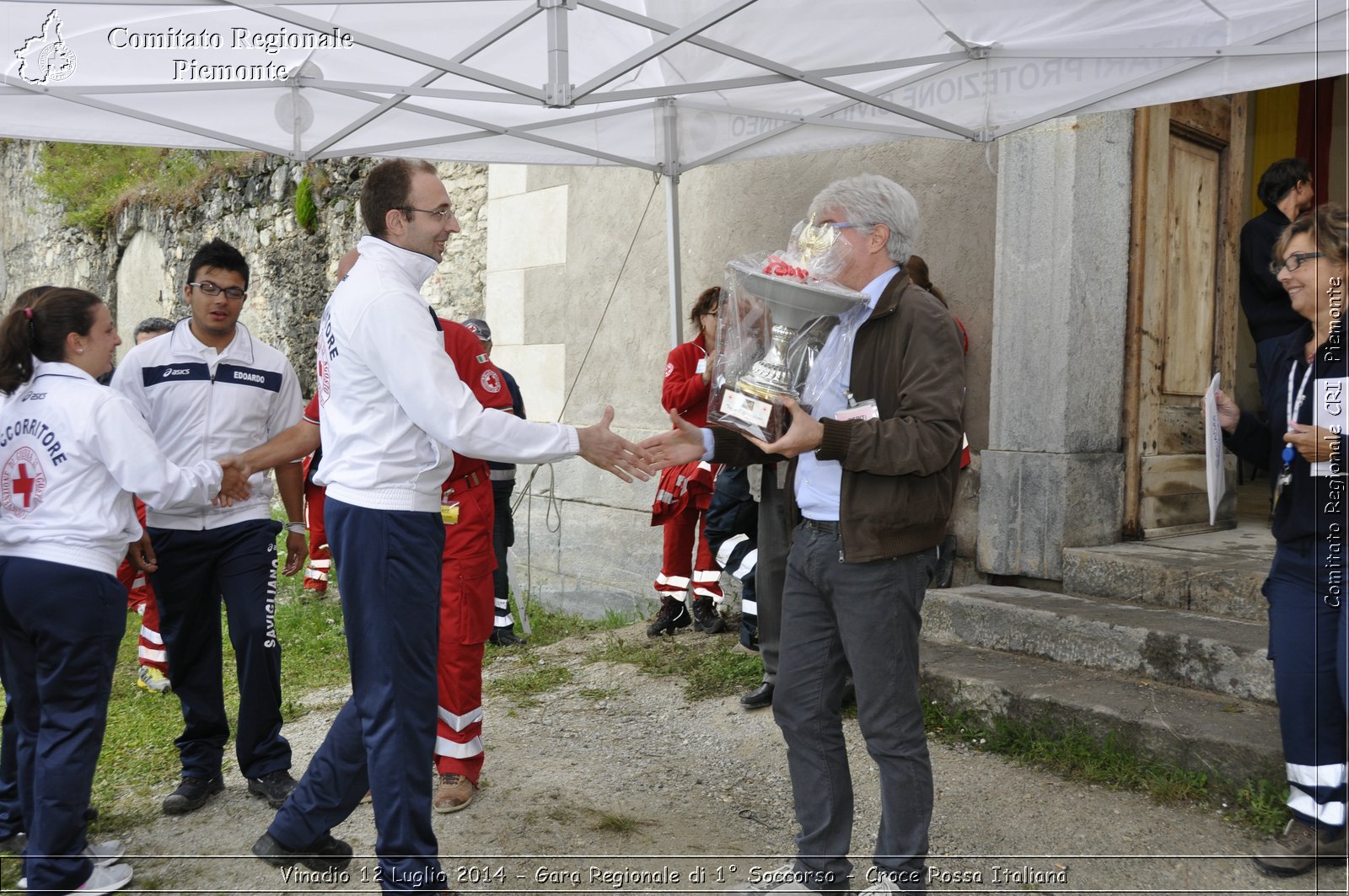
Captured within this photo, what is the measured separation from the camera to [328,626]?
7.81m

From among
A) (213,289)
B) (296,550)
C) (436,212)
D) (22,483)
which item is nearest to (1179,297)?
(436,212)

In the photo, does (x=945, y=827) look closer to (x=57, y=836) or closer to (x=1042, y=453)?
(x=1042, y=453)

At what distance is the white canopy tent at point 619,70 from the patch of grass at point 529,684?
244cm

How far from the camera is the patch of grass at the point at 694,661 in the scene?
570cm

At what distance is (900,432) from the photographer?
294 cm

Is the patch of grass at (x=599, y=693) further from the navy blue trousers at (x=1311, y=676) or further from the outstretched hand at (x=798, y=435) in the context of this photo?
the navy blue trousers at (x=1311, y=676)

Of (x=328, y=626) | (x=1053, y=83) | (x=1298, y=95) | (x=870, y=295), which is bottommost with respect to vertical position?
(x=328, y=626)

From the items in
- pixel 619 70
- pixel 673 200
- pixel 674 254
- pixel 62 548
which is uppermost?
pixel 619 70

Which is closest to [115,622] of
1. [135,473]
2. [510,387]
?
[135,473]

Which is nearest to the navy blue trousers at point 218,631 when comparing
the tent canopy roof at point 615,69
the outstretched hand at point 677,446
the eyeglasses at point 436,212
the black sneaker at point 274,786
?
the black sneaker at point 274,786

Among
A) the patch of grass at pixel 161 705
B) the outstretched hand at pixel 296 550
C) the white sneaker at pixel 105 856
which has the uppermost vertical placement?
the outstretched hand at pixel 296 550

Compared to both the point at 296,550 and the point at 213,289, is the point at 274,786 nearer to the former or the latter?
the point at 296,550

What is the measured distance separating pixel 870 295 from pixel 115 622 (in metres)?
2.56

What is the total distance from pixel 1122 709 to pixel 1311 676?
91cm
